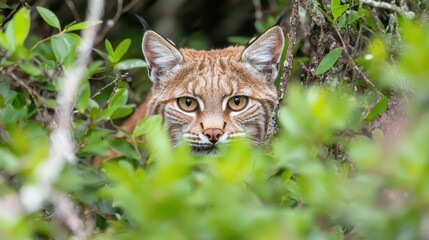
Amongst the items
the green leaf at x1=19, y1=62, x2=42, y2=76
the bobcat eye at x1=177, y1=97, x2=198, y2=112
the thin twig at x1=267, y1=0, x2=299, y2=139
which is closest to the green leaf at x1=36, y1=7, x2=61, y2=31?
the green leaf at x1=19, y1=62, x2=42, y2=76

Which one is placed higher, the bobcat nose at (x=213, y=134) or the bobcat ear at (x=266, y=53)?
the bobcat ear at (x=266, y=53)

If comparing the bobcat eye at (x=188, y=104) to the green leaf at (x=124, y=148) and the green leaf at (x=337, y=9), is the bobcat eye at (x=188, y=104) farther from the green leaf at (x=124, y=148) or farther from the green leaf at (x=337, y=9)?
the green leaf at (x=337, y=9)

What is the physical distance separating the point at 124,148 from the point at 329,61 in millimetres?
1242

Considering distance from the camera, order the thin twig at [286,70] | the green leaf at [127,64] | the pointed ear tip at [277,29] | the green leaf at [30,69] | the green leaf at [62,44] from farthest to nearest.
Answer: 1. the pointed ear tip at [277,29]
2. the green leaf at [127,64]
3. the thin twig at [286,70]
4. the green leaf at [62,44]
5. the green leaf at [30,69]

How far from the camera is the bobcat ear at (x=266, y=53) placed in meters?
6.00

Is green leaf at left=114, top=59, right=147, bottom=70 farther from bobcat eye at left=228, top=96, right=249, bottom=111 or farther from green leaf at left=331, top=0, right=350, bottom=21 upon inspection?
green leaf at left=331, top=0, right=350, bottom=21

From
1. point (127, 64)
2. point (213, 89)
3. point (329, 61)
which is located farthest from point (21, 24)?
point (213, 89)

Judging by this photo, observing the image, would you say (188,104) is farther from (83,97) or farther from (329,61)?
(83,97)

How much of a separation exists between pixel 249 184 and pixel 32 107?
211 cm

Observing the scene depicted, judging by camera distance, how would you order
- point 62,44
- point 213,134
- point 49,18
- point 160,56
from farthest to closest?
point 160,56 < point 213,134 < point 49,18 < point 62,44

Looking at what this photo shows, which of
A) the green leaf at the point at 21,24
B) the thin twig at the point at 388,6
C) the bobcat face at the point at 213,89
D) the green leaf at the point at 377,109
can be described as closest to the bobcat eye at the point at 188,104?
the bobcat face at the point at 213,89

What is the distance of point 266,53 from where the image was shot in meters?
6.17

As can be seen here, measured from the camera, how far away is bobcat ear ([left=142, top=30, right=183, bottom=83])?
6.22m

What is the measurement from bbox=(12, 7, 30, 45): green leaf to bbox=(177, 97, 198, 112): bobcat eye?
2.27 m
